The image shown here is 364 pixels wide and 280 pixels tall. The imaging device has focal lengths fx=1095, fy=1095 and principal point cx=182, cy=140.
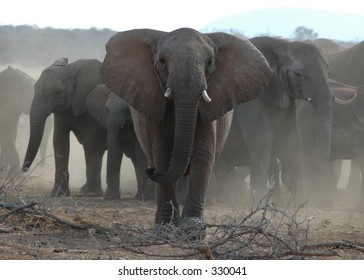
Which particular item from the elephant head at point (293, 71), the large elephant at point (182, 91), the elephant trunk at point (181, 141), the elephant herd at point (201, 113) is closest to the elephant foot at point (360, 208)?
the elephant herd at point (201, 113)

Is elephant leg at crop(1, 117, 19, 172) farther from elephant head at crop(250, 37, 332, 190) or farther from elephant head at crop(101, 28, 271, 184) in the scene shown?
elephant head at crop(101, 28, 271, 184)

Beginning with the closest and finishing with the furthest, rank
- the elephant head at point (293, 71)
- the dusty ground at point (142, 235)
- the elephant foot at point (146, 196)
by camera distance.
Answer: the dusty ground at point (142, 235) < the elephant head at point (293, 71) < the elephant foot at point (146, 196)

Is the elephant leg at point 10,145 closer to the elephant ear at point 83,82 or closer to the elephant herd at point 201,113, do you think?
the elephant herd at point 201,113

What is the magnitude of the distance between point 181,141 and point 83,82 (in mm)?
6110

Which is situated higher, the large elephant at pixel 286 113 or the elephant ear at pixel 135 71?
the elephant ear at pixel 135 71

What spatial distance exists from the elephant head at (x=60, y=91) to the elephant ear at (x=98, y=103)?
11.4 inches

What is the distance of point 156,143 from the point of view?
7.89m

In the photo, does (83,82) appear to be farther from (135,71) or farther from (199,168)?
(199,168)

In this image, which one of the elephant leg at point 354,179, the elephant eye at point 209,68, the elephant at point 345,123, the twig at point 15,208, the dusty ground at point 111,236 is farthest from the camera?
the elephant leg at point 354,179

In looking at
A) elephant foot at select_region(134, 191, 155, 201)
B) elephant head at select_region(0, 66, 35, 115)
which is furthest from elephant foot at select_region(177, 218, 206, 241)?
elephant head at select_region(0, 66, 35, 115)

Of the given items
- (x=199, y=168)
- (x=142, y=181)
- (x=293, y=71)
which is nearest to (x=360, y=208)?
(x=293, y=71)

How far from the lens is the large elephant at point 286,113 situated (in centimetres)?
1088

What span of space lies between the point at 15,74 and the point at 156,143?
998 cm

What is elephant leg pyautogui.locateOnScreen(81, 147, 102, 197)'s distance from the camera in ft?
42.2
